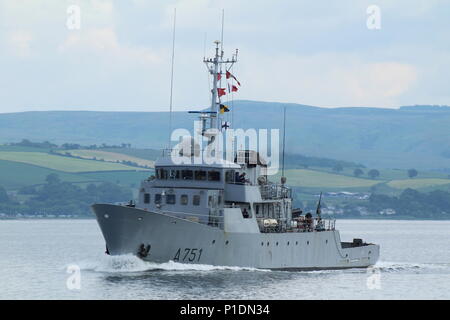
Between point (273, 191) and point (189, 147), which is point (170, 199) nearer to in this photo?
point (189, 147)

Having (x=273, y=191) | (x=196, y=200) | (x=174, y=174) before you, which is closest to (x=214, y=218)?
(x=196, y=200)

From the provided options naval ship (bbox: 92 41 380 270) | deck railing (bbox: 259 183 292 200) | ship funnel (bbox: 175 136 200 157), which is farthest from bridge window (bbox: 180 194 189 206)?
deck railing (bbox: 259 183 292 200)

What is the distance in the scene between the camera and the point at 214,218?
183ft

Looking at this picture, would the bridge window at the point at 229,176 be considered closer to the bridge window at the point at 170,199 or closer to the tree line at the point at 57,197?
the bridge window at the point at 170,199

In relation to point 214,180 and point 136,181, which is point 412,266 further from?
point 136,181

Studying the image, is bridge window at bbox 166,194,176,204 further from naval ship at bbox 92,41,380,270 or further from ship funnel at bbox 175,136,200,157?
ship funnel at bbox 175,136,200,157

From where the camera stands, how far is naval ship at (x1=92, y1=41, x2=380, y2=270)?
177 ft

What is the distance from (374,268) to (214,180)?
16518 millimetres

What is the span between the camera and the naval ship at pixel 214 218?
54.1 m

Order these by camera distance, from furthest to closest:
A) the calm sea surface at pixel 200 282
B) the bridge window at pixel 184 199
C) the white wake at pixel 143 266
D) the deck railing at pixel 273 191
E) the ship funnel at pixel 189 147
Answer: the deck railing at pixel 273 191
the ship funnel at pixel 189 147
the bridge window at pixel 184 199
the white wake at pixel 143 266
the calm sea surface at pixel 200 282

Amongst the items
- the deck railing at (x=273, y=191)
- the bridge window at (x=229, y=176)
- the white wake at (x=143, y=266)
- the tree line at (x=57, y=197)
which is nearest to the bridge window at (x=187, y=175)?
the bridge window at (x=229, y=176)

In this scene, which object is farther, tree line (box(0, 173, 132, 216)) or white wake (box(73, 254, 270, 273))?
tree line (box(0, 173, 132, 216))

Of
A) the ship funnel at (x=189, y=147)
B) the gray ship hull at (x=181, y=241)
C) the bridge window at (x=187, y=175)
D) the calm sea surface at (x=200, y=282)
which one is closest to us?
the calm sea surface at (x=200, y=282)

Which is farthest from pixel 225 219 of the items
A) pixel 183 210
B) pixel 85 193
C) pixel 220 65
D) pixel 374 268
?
pixel 85 193
